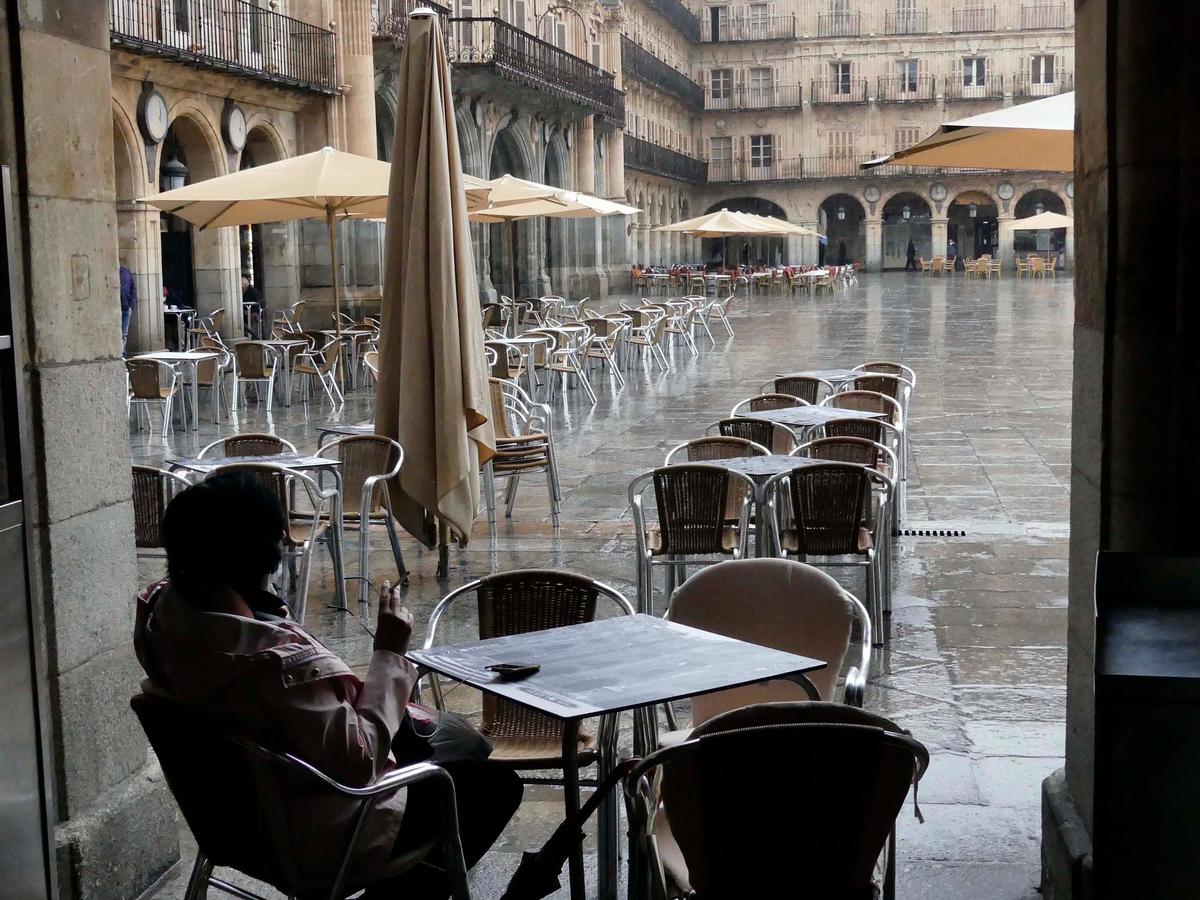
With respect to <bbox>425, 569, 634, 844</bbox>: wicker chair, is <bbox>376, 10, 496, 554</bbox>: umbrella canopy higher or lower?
higher

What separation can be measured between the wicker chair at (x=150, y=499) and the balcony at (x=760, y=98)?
5242cm

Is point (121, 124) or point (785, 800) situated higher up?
point (121, 124)

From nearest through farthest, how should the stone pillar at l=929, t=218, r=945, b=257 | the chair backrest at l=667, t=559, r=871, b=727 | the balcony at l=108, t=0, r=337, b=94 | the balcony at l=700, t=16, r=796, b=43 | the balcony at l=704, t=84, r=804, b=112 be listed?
the chair backrest at l=667, t=559, r=871, b=727
the balcony at l=108, t=0, r=337, b=94
the stone pillar at l=929, t=218, r=945, b=257
the balcony at l=704, t=84, r=804, b=112
the balcony at l=700, t=16, r=796, b=43

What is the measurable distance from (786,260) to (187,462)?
50765 millimetres

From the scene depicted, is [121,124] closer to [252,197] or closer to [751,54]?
[252,197]

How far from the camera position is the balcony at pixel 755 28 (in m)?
55.7

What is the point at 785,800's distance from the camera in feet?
6.83

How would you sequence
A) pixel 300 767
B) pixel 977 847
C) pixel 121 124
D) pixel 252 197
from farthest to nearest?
pixel 121 124 → pixel 252 197 → pixel 977 847 → pixel 300 767

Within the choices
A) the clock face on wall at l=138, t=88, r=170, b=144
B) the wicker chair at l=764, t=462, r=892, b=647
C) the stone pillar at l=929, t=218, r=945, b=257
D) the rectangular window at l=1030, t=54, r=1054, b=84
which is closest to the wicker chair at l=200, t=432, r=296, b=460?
the wicker chair at l=764, t=462, r=892, b=647

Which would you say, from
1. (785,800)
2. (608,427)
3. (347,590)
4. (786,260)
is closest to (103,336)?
(785,800)

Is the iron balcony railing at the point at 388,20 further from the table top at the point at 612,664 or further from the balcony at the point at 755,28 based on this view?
the balcony at the point at 755,28

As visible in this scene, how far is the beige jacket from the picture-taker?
2.34 m

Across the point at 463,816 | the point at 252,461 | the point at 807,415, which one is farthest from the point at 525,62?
the point at 463,816

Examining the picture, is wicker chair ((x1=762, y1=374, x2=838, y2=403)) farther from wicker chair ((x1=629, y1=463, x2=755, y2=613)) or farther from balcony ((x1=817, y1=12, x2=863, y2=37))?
balcony ((x1=817, y1=12, x2=863, y2=37))
